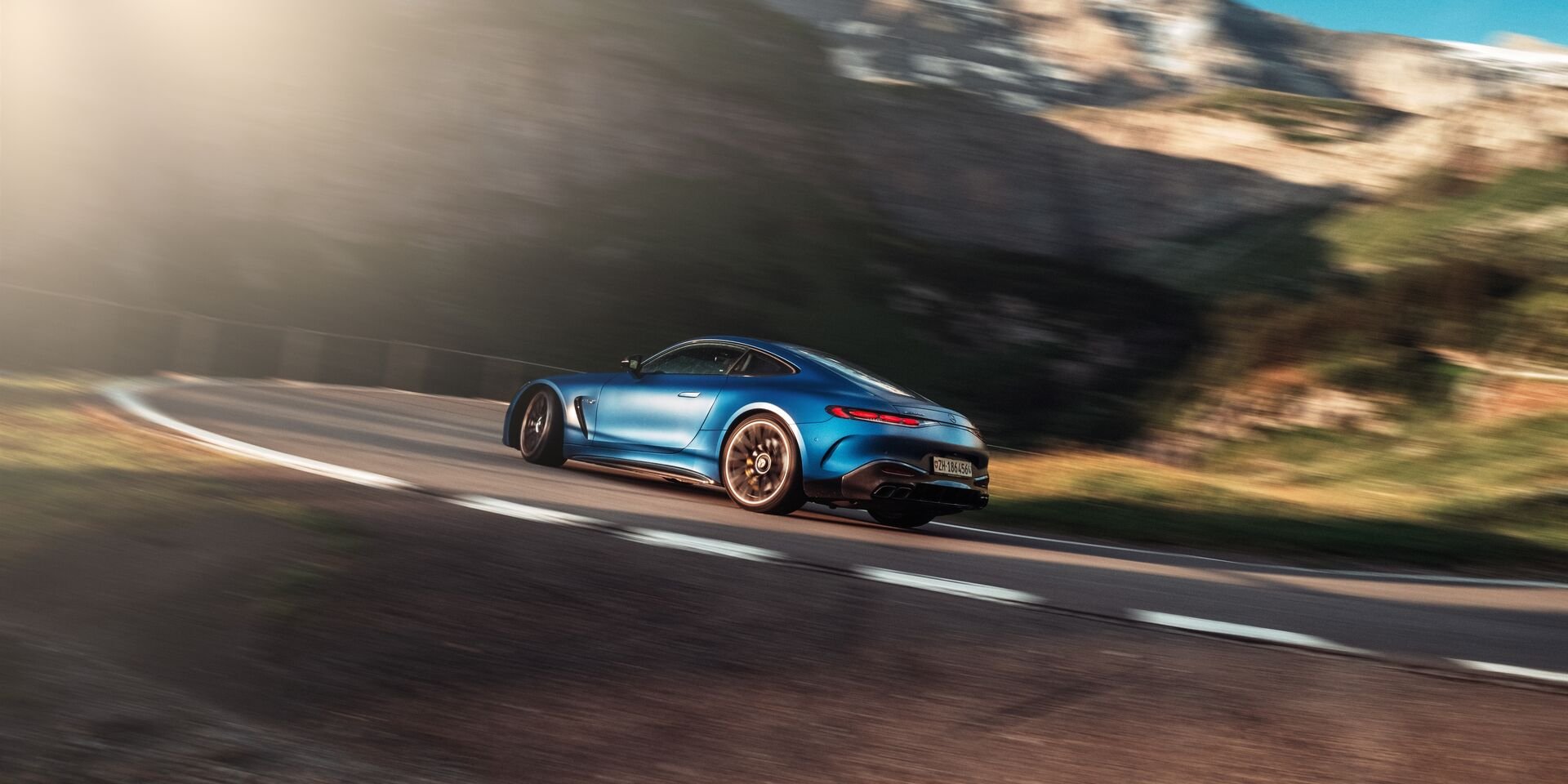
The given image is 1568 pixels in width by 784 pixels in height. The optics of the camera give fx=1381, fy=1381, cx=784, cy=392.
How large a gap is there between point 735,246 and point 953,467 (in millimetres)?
32624

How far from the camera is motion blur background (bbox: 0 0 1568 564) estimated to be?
29.0 metres

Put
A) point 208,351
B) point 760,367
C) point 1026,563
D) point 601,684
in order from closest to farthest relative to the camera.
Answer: point 601,684 < point 1026,563 < point 760,367 < point 208,351

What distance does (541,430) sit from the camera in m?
11.2

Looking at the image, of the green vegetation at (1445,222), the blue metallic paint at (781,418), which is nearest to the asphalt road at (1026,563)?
the blue metallic paint at (781,418)

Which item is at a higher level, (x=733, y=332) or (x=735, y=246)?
(x=735, y=246)

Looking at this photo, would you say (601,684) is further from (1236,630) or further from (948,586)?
(1236,630)

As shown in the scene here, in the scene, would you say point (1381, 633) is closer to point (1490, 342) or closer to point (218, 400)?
point (218, 400)

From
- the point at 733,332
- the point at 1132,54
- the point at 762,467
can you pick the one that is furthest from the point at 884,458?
the point at 1132,54

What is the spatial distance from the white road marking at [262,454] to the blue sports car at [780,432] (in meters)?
2.15

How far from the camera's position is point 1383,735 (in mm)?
4715

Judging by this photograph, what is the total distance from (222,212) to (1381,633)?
1256 inches

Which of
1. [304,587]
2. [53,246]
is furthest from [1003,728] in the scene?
[53,246]

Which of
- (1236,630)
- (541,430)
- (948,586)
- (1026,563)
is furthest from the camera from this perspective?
(541,430)

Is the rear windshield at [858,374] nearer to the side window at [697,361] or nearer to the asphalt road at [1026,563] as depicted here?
the side window at [697,361]
